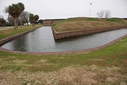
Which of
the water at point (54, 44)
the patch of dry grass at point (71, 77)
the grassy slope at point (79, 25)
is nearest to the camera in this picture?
the patch of dry grass at point (71, 77)

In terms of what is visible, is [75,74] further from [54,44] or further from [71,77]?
[54,44]

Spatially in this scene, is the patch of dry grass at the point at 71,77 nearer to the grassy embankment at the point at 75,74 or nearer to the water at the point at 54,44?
the grassy embankment at the point at 75,74

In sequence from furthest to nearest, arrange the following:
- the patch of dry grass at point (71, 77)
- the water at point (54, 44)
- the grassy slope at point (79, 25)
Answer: the grassy slope at point (79, 25), the water at point (54, 44), the patch of dry grass at point (71, 77)

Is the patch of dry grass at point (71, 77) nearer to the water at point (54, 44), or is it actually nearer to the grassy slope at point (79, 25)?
the water at point (54, 44)

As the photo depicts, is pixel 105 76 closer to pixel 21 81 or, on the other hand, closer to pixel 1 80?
pixel 21 81

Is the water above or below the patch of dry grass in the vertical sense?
below

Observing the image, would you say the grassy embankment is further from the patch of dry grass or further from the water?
the water

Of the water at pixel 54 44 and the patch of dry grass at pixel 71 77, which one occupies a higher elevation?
the patch of dry grass at pixel 71 77

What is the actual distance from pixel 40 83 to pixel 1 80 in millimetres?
1486

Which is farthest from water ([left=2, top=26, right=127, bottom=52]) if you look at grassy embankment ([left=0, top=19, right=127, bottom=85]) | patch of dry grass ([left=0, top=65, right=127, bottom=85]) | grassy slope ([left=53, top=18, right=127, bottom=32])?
patch of dry grass ([left=0, top=65, right=127, bottom=85])

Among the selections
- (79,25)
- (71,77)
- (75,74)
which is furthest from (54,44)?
(79,25)

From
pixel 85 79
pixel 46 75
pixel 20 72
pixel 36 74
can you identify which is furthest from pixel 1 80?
pixel 85 79

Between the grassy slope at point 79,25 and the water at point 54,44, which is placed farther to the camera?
the grassy slope at point 79,25

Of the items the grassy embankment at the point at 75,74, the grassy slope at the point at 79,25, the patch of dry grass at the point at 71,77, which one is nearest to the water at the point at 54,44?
the grassy embankment at the point at 75,74
